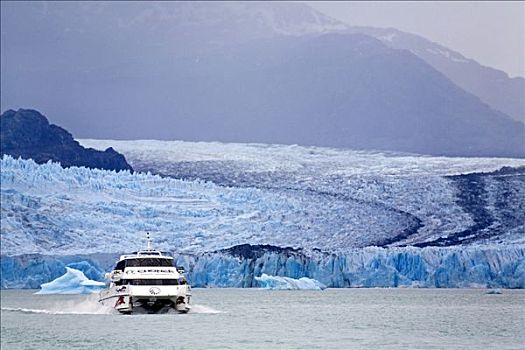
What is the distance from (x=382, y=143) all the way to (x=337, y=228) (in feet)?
101

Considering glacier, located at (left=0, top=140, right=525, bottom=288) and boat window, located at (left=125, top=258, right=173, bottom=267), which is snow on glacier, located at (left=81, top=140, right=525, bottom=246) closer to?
glacier, located at (left=0, top=140, right=525, bottom=288)

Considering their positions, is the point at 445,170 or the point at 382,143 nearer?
the point at 445,170

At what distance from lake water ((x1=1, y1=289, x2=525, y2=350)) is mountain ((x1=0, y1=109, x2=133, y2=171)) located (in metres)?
20.8

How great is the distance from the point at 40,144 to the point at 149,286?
3467cm

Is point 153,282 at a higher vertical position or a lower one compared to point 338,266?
A: higher

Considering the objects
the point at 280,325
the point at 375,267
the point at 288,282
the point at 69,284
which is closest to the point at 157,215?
the point at 288,282

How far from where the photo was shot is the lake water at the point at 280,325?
22531 millimetres

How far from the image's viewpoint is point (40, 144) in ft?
199

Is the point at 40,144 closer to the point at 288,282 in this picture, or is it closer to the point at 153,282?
the point at 288,282

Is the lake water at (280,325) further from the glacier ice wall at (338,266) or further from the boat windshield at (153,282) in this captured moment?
the glacier ice wall at (338,266)

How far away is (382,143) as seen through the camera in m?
76.8

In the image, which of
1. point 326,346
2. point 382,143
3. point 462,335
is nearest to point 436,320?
point 462,335

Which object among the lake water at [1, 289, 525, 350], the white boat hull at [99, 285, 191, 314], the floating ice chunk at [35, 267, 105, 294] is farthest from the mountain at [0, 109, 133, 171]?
the white boat hull at [99, 285, 191, 314]

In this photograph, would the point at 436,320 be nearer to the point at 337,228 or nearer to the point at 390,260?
the point at 390,260
